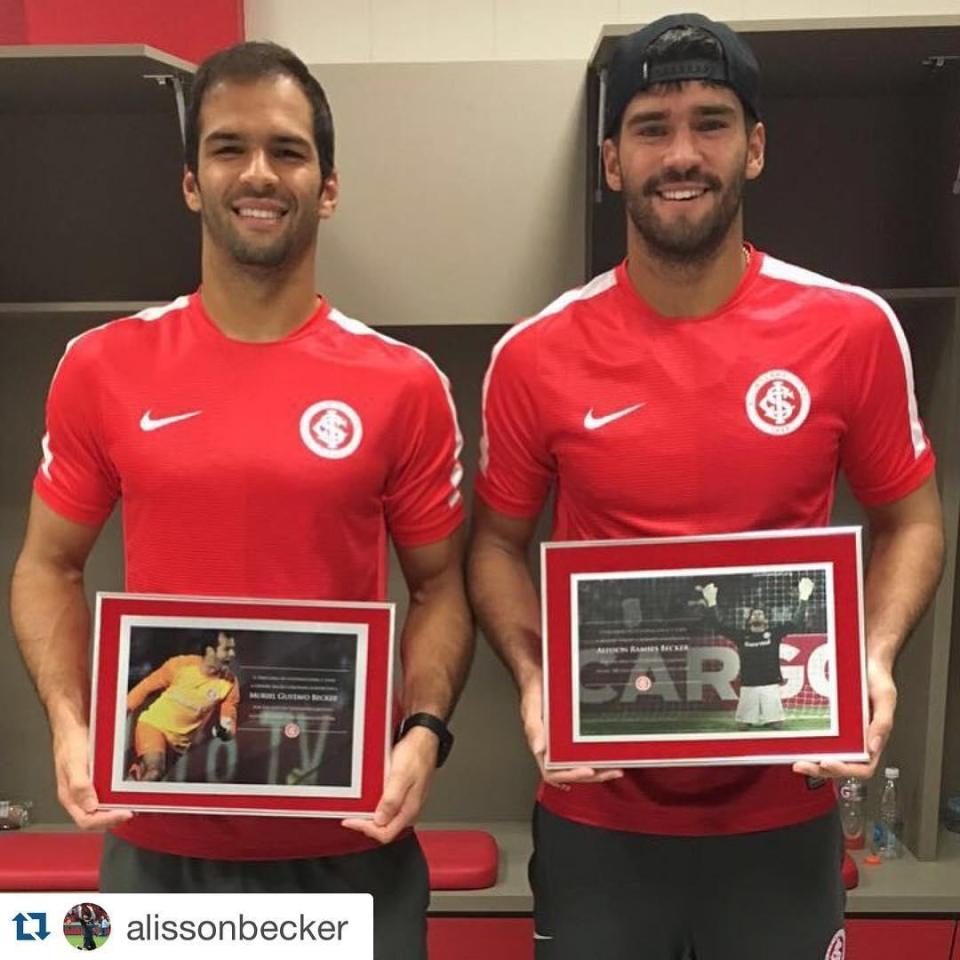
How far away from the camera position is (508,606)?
1398mm

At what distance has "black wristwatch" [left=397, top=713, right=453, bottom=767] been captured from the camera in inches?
51.7

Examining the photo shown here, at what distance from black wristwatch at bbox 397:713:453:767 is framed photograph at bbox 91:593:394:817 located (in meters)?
0.11

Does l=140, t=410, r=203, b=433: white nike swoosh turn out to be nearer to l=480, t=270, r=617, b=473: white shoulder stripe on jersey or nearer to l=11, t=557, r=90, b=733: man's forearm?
l=11, t=557, r=90, b=733: man's forearm

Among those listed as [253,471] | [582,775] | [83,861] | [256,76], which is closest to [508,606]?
[582,775]

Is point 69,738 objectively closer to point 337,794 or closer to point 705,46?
point 337,794

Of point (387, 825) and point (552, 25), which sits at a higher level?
point (552, 25)

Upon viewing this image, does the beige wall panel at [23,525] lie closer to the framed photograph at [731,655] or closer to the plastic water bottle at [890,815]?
the framed photograph at [731,655]

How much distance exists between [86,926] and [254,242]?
2.56ft

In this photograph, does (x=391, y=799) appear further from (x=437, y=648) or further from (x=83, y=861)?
(x=83, y=861)

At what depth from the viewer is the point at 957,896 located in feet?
6.56

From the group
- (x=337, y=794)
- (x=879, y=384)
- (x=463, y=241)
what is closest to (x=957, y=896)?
(x=879, y=384)

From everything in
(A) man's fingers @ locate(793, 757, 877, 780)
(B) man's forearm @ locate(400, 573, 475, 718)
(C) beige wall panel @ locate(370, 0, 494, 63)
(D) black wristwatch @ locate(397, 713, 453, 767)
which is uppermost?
(C) beige wall panel @ locate(370, 0, 494, 63)

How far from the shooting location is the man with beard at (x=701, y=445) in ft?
4.24
